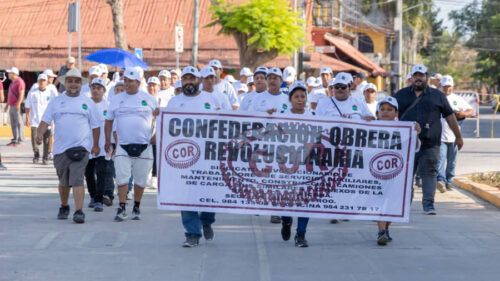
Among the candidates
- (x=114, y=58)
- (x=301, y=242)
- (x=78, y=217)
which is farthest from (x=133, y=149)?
(x=114, y=58)

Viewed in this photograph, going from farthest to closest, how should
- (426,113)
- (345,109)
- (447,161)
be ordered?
(447,161) < (426,113) < (345,109)

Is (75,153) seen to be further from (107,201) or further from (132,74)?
(107,201)

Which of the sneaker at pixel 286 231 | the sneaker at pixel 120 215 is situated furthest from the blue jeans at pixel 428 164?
the sneaker at pixel 120 215

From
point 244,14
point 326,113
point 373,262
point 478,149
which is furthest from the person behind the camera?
point 244,14

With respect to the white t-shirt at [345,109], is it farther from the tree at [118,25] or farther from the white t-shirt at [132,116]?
the tree at [118,25]

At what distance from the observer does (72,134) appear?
12.7m

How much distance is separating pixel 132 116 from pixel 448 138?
6.60 metres

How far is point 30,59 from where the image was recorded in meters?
43.0

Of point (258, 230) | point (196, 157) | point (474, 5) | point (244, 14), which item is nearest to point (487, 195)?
point (258, 230)

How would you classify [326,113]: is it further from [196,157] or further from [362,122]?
[196,157]

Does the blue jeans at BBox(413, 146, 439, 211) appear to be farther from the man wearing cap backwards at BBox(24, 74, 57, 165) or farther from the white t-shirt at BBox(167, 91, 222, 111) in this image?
the man wearing cap backwards at BBox(24, 74, 57, 165)

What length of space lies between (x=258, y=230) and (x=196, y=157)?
5.53 feet

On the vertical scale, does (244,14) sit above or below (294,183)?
above

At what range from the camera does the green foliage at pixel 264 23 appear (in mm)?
36812
